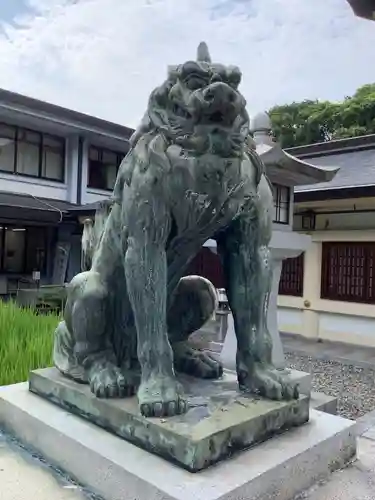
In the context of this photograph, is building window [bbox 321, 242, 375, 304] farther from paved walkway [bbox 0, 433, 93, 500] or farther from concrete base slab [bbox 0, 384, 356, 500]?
paved walkway [bbox 0, 433, 93, 500]

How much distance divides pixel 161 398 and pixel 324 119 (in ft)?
56.7

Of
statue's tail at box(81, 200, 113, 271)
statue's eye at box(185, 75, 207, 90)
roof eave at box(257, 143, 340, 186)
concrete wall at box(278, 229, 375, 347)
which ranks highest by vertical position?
roof eave at box(257, 143, 340, 186)

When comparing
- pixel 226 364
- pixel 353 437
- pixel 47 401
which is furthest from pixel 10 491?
pixel 226 364

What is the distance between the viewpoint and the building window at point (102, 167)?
35.3ft

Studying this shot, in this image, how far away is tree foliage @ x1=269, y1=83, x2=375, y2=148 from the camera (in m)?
15.6

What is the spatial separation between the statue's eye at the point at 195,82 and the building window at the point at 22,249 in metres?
9.56

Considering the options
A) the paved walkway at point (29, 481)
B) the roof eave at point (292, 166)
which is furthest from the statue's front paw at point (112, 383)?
the roof eave at point (292, 166)

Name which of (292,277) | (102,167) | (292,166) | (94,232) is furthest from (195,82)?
(102,167)

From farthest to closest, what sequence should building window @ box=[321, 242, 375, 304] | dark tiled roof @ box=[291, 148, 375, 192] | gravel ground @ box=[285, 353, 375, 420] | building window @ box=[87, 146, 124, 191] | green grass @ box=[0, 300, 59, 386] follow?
1. building window @ box=[87, 146, 124, 191]
2. building window @ box=[321, 242, 375, 304]
3. dark tiled roof @ box=[291, 148, 375, 192]
4. gravel ground @ box=[285, 353, 375, 420]
5. green grass @ box=[0, 300, 59, 386]

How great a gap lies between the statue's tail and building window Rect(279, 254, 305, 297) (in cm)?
633

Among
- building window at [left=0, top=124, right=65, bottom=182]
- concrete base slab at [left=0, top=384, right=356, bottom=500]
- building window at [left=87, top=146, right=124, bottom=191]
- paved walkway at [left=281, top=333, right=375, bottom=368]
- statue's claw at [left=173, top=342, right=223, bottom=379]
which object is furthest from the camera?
building window at [left=87, top=146, right=124, bottom=191]

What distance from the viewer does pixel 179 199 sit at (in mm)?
1236

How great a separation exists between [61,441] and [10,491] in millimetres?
170

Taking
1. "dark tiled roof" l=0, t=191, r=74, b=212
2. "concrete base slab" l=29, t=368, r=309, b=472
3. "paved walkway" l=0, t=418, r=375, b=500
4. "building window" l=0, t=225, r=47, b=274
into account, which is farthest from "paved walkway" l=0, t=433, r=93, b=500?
"building window" l=0, t=225, r=47, b=274
